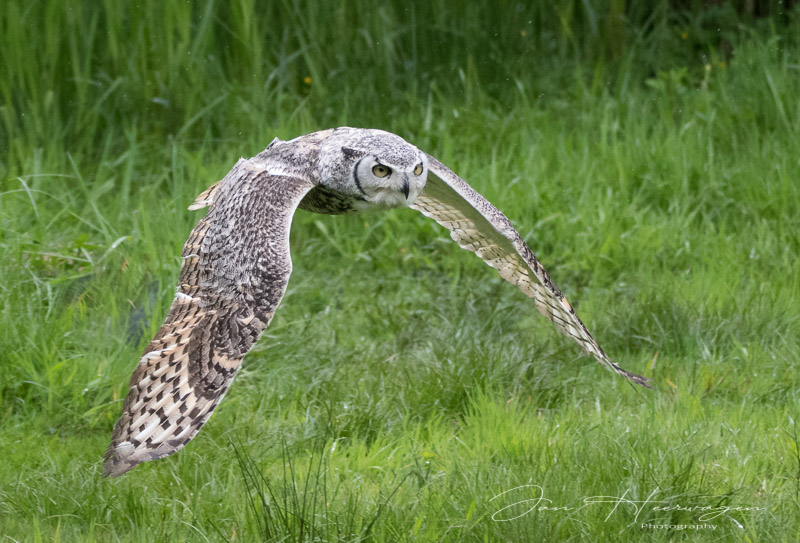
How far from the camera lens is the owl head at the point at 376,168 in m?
3.28

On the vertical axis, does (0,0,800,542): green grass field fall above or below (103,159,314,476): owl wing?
below

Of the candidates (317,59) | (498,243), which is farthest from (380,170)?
(317,59)

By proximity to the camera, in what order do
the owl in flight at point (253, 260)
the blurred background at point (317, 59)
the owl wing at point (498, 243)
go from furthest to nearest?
the blurred background at point (317, 59)
the owl wing at point (498, 243)
the owl in flight at point (253, 260)

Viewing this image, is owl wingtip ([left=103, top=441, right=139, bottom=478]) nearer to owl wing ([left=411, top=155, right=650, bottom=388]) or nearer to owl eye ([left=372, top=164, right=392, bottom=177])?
owl eye ([left=372, top=164, right=392, bottom=177])

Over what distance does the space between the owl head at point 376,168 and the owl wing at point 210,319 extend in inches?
5.0

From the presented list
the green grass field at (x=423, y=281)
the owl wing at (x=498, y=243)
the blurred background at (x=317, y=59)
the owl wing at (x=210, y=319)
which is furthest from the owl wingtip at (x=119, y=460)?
the blurred background at (x=317, y=59)

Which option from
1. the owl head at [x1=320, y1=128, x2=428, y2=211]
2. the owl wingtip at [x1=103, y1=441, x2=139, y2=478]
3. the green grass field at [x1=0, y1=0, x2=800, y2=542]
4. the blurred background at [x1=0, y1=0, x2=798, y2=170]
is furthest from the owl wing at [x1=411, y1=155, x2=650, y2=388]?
the blurred background at [x1=0, y1=0, x2=798, y2=170]

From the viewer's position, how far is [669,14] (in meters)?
8.32

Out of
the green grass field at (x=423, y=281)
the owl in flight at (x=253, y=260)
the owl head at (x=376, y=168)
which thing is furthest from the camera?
the green grass field at (x=423, y=281)

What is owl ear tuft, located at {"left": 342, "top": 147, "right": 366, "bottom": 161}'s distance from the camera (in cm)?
335

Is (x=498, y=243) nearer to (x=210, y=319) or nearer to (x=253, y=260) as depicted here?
(x=253, y=260)

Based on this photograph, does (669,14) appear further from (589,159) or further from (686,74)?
(589,159)

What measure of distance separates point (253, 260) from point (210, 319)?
22 centimetres

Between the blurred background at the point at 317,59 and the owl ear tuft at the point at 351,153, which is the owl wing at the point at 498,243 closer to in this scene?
the owl ear tuft at the point at 351,153
